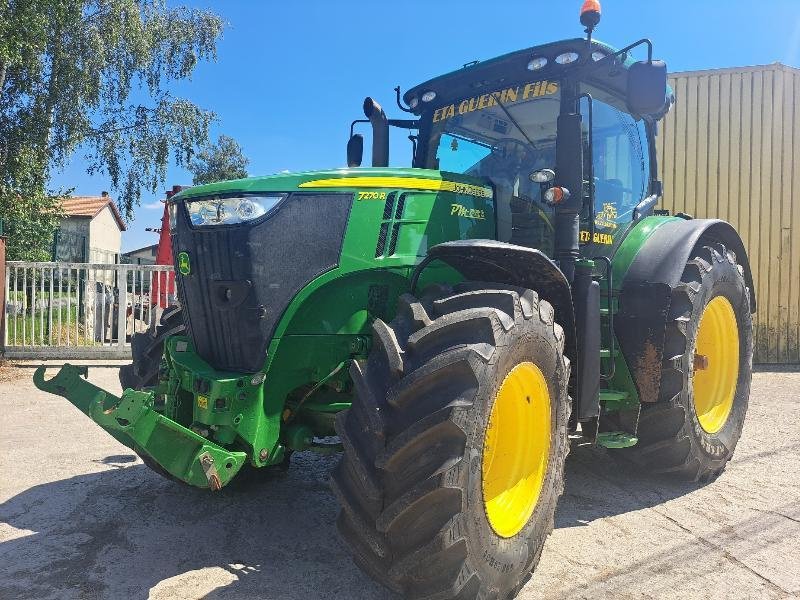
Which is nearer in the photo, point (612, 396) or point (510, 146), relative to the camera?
point (612, 396)

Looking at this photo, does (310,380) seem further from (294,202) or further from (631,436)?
(631,436)

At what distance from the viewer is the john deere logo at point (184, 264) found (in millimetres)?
3195

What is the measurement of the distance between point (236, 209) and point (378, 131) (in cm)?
206

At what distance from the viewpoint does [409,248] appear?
3.33m

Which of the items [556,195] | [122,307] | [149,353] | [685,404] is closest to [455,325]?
[556,195]

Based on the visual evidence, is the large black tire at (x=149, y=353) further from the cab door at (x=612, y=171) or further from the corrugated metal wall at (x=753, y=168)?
the corrugated metal wall at (x=753, y=168)

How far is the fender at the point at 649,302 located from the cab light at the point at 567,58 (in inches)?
53.8

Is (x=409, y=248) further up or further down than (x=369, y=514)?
further up

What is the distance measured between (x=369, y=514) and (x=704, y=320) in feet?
11.2

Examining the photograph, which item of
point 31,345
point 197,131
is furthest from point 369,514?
point 197,131

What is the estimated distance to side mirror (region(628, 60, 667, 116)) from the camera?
368 cm

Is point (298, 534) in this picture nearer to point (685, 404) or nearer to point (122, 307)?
point (685, 404)

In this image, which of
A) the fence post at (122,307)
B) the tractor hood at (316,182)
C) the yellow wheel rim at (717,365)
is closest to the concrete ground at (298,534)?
the yellow wheel rim at (717,365)

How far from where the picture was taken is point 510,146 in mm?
4320
